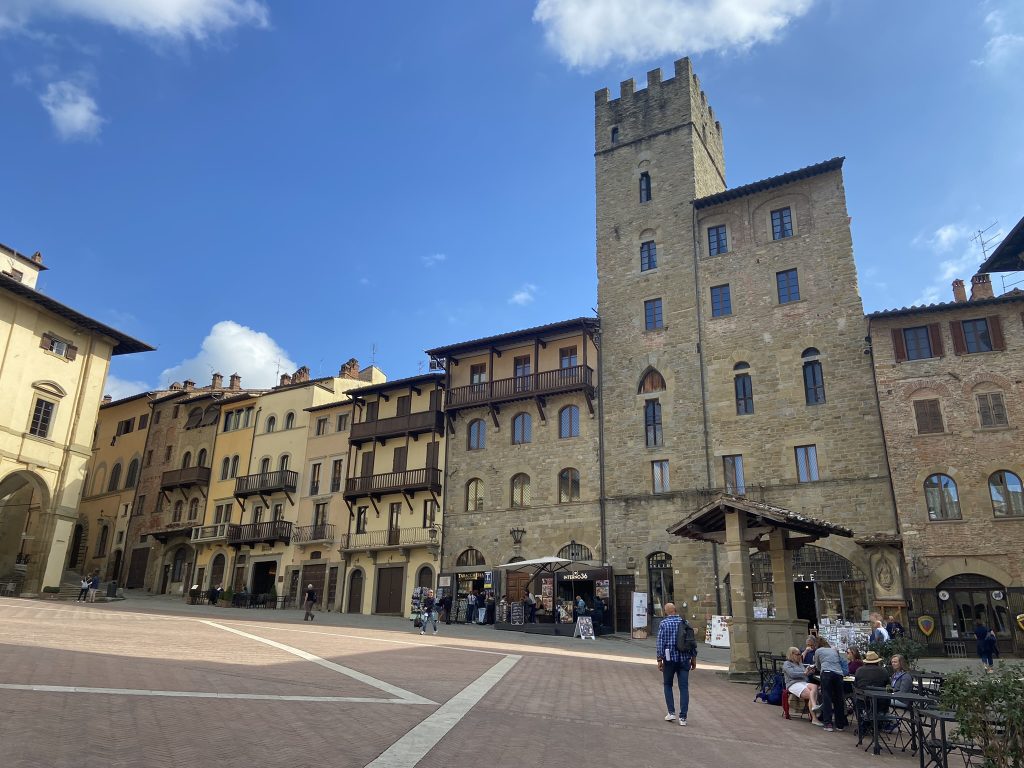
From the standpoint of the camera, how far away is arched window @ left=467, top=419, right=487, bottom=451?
35375 mm

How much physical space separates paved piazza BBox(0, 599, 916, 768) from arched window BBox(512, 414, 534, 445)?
17958mm

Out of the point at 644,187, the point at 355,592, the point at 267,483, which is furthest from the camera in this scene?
the point at 267,483

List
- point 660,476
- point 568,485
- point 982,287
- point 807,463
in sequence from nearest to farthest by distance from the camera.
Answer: point 807,463 < point 982,287 < point 660,476 < point 568,485

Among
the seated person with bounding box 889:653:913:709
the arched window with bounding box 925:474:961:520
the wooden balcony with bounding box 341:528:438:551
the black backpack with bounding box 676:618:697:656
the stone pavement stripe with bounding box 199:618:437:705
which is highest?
the arched window with bounding box 925:474:961:520

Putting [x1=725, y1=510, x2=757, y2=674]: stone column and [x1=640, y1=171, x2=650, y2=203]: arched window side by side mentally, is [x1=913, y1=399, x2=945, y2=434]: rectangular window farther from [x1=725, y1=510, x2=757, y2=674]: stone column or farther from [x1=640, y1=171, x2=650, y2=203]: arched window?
[x1=640, y1=171, x2=650, y2=203]: arched window

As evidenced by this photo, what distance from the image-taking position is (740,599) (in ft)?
50.4

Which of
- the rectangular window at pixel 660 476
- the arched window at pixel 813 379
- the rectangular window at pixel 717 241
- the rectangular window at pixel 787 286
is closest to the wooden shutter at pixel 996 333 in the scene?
the arched window at pixel 813 379

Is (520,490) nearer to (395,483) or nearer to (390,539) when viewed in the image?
(395,483)

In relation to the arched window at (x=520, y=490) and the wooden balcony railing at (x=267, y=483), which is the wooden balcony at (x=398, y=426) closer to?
the wooden balcony railing at (x=267, y=483)

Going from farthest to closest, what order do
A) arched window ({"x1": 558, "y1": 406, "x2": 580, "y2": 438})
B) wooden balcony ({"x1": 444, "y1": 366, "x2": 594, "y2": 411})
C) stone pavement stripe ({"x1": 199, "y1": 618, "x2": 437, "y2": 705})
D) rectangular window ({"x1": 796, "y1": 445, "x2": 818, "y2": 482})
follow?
arched window ({"x1": 558, "y1": 406, "x2": 580, "y2": 438}), wooden balcony ({"x1": 444, "y1": 366, "x2": 594, "y2": 411}), rectangular window ({"x1": 796, "y1": 445, "x2": 818, "y2": 482}), stone pavement stripe ({"x1": 199, "y1": 618, "x2": 437, "y2": 705})

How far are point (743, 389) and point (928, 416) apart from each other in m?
6.69

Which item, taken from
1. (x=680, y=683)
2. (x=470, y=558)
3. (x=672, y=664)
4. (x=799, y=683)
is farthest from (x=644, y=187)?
(x=680, y=683)

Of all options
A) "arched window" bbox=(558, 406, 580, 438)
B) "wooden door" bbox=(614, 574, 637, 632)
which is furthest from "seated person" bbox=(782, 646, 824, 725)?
"arched window" bbox=(558, 406, 580, 438)

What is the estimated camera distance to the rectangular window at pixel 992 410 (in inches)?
971
